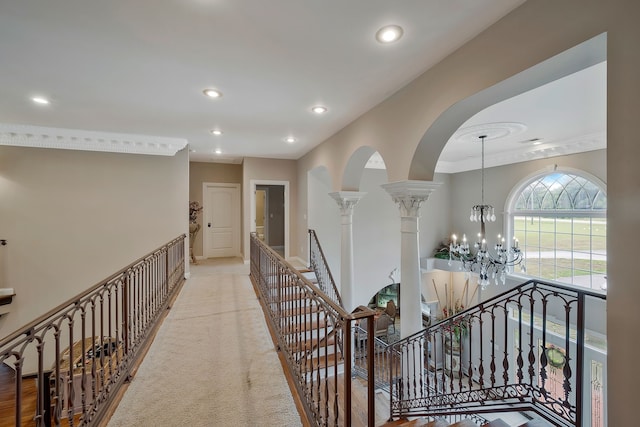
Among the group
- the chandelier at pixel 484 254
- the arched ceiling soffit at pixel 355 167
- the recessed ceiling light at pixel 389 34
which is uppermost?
the recessed ceiling light at pixel 389 34

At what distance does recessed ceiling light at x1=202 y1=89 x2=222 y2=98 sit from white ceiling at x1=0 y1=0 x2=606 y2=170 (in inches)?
3.6

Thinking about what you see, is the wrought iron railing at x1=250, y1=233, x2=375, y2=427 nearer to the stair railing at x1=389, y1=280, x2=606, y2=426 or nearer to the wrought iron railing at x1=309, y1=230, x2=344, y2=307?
the stair railing at x1=389, y1=280, x2=606, y2=426

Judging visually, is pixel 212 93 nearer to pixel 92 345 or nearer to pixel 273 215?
pixel 92 345

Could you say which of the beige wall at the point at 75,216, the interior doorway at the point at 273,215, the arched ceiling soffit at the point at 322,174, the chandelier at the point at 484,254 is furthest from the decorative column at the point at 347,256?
the interior doorway at the point at 273,215

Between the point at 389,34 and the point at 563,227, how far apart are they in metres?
6.02

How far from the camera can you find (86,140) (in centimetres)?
486

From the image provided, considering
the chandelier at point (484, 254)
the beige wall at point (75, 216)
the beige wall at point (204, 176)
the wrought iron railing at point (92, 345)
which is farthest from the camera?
the beige wall at point (204, 176)

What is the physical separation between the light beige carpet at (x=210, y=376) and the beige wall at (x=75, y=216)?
216 cm

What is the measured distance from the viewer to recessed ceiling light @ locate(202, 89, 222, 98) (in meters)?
3.08

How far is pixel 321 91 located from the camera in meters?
3.12

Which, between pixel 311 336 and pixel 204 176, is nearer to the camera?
pixel 311 336

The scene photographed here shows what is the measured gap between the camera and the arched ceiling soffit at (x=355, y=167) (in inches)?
162

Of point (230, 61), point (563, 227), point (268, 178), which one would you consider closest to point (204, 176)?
point (268, 178)

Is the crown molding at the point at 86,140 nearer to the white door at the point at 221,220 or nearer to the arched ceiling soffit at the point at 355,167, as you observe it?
the white door at the point at 221,220
